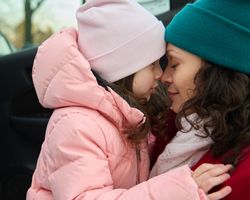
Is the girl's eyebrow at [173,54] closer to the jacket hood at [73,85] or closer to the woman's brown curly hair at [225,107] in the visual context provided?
the woman's brown curly hair at [225,107]

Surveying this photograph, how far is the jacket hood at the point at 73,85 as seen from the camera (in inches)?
72.9

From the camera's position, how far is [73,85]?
1.87 metres

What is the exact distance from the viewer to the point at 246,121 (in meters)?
1.77

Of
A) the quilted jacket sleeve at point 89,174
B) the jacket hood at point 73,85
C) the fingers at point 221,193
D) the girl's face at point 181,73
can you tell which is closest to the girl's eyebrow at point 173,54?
the girl's face at point 181,73

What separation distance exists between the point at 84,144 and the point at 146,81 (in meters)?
0.35

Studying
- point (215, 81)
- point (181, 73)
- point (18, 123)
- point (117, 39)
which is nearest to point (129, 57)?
point (117, 39)

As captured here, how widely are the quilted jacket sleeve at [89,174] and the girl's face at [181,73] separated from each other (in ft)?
0.97

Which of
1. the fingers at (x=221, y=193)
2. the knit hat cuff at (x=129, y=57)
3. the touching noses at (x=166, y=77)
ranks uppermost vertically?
the knit hat cuff at (x=129, y=57)

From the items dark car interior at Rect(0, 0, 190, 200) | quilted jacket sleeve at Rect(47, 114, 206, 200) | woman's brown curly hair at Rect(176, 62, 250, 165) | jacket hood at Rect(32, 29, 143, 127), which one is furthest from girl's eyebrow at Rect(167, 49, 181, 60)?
dark car interior at Rect(0, 0, 190, 200)

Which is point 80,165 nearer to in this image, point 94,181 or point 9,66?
point 94,181

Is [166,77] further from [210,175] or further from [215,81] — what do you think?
[210,175]

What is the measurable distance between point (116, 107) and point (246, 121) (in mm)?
428

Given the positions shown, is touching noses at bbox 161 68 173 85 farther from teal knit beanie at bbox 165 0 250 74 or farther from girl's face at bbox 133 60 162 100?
teal knit beanie at bbox 165 0 250 74

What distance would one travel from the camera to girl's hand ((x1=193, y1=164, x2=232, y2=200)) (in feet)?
5.49
